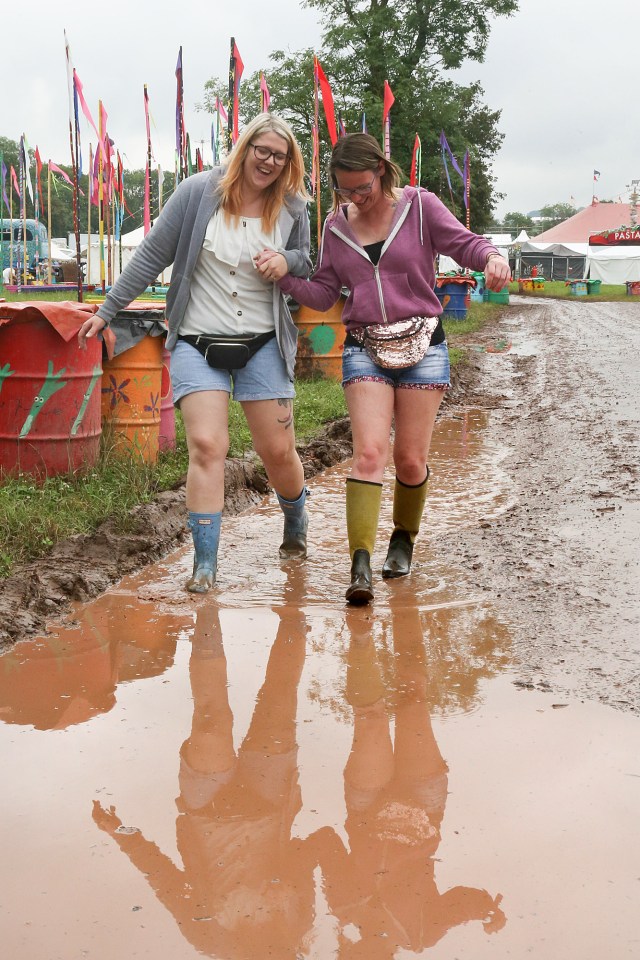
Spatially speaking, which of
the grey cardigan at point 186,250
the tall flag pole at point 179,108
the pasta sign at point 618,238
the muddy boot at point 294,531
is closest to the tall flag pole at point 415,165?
the tall flag pole at point 179,108

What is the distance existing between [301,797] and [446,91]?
124 feet

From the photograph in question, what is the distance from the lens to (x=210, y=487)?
453cm

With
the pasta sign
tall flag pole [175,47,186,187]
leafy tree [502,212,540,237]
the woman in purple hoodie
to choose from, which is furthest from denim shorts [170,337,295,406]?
leafy tree [502,212,540,237]

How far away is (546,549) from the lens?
5113 millimetres

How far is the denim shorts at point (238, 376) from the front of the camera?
4.44 metres

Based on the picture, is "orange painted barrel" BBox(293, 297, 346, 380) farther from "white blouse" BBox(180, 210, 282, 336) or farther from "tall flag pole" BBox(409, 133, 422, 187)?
"tall flag pole" BBox(409, 133, 422, 187)

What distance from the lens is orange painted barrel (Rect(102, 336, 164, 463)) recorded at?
639 cm

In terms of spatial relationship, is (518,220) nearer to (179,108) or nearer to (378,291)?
(179,108)

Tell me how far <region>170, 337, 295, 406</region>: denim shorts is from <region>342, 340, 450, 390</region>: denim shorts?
298mm

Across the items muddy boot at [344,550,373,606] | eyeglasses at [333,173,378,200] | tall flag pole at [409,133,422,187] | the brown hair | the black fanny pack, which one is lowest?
muddy boot at [344,550,373,606]

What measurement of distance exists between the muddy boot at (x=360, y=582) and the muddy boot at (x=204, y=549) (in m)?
0.60

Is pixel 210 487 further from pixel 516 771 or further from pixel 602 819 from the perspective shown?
pixel 602 819

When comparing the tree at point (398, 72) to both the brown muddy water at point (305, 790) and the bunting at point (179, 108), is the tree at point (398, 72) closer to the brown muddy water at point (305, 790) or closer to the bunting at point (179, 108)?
the bunting at point (179, 108)

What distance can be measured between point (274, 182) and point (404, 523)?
1.61m
